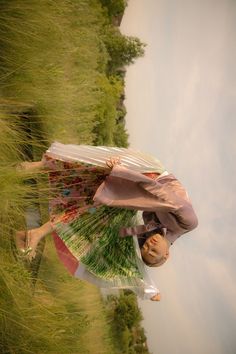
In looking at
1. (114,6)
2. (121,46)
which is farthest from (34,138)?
(121,46)

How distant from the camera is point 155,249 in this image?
1.48 meters

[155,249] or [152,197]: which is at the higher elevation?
[152,197]

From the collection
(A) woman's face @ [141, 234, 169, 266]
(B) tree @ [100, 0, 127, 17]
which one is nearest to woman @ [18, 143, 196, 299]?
(A) woman's face @ [141, 234, 169, 266]

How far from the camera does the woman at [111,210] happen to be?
4.82 feet

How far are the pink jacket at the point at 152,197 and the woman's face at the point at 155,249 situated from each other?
0.05 m

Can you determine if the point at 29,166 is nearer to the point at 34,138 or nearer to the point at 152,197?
the point at 34,138

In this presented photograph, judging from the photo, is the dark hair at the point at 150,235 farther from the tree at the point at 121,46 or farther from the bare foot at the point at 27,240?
the tree at the point at 121,46

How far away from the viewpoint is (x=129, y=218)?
5.24ft

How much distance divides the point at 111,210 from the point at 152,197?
0.18 metres

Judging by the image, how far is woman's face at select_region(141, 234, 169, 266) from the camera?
1.48m

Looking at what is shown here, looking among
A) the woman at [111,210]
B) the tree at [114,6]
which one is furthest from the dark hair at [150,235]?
the tree at [114,6]

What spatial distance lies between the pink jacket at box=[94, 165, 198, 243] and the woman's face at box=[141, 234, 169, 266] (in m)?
0.05

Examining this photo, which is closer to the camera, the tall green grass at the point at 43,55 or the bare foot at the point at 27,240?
the bare foot at the point at 27,240

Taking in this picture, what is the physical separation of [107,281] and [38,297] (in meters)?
0.25
